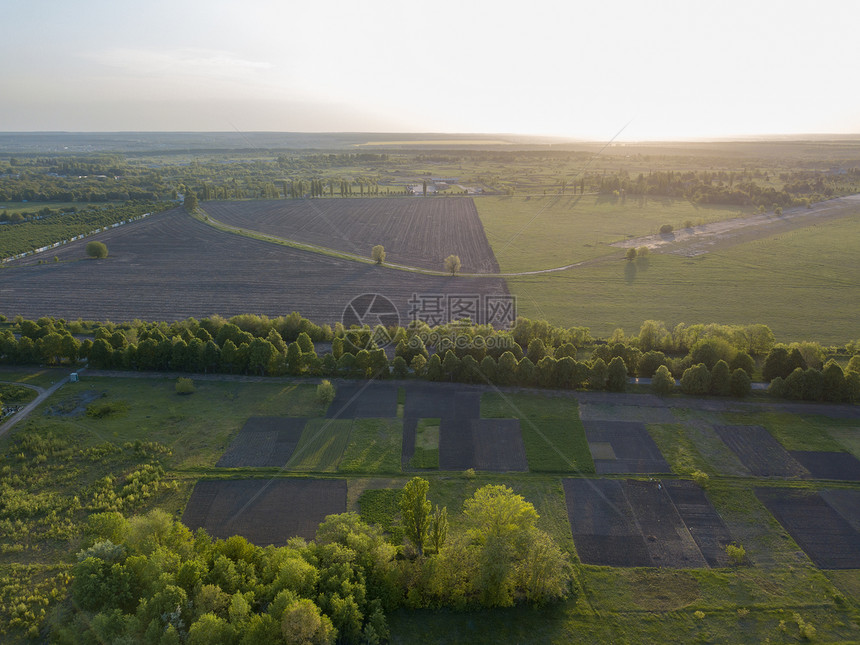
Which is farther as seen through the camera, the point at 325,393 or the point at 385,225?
the point at 385,225

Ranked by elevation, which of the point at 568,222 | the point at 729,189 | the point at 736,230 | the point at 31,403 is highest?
the point at 729,189

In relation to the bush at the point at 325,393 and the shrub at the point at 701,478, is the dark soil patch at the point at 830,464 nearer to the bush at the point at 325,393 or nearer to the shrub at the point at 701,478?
the shrub at the point at 701,478

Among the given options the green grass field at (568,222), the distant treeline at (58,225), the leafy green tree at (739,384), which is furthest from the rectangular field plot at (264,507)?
the distant treeline at (58,225)

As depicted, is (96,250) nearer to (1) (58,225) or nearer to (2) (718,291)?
(1) (58,225)

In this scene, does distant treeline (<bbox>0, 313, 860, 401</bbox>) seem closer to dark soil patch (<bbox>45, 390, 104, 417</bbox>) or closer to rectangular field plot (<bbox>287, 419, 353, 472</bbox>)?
dark soil patch (<bbox>45, 390, 104, 417</bbox>)

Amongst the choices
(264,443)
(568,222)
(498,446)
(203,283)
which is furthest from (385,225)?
(498,446)
